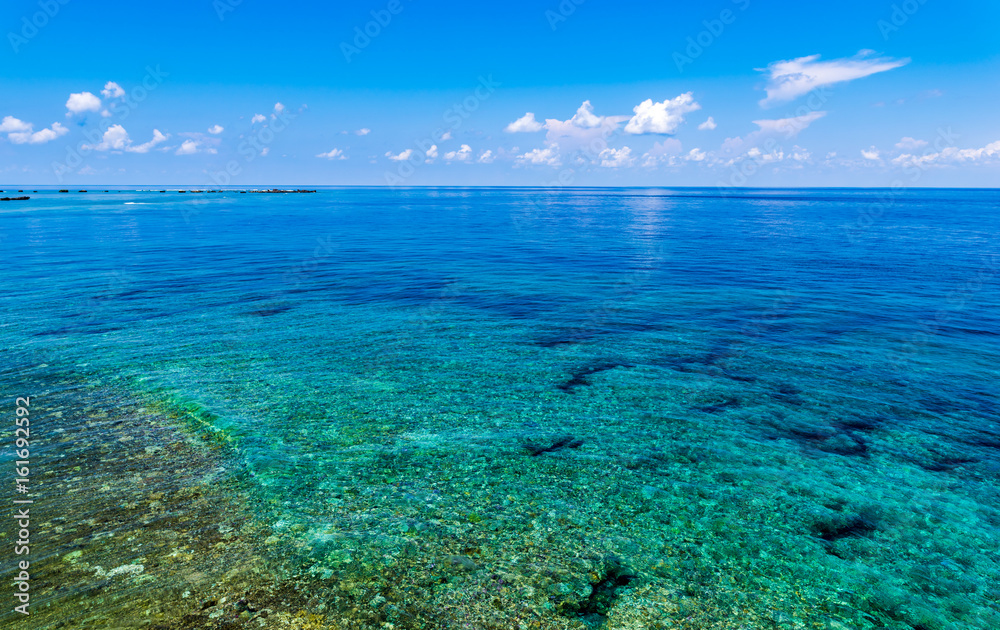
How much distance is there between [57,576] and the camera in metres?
8.05

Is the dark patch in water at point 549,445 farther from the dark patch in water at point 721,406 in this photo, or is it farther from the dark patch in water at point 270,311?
the dark patch in water at point 270,311

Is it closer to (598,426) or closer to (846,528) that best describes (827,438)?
(846,528)

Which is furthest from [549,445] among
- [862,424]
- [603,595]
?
[862,424]

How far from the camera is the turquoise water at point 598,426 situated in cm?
855

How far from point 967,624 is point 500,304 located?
22.3 meters

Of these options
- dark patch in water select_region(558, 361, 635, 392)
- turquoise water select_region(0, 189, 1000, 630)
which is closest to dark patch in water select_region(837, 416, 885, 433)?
turquoise water select_region(0, 189, 1000, 630)

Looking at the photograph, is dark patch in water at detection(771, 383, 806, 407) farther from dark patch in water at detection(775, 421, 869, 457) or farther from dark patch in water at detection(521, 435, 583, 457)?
dark patch in water at detection(521, 435, 583, 457)

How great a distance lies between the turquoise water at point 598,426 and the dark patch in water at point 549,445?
0.34 ft

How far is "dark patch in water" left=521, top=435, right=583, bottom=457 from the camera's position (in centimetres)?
1252

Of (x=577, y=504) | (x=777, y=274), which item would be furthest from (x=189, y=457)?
(x=777, y=274)

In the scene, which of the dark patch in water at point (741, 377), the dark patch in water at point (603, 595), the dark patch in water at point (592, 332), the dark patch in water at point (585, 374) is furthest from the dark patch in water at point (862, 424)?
the dark patch in water at point (592, 332)

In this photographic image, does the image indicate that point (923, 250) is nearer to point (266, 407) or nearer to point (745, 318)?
point (745, 318)

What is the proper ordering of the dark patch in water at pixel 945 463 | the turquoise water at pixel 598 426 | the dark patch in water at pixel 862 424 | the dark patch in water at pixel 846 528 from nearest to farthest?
the turquoise water at pixel 598 426 < the dark patch in water at pixel 846 528 < the dark patch in water at pixel 945 463 < the dark patch in water at pixel 862 424

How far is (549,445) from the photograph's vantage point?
1284 cm
